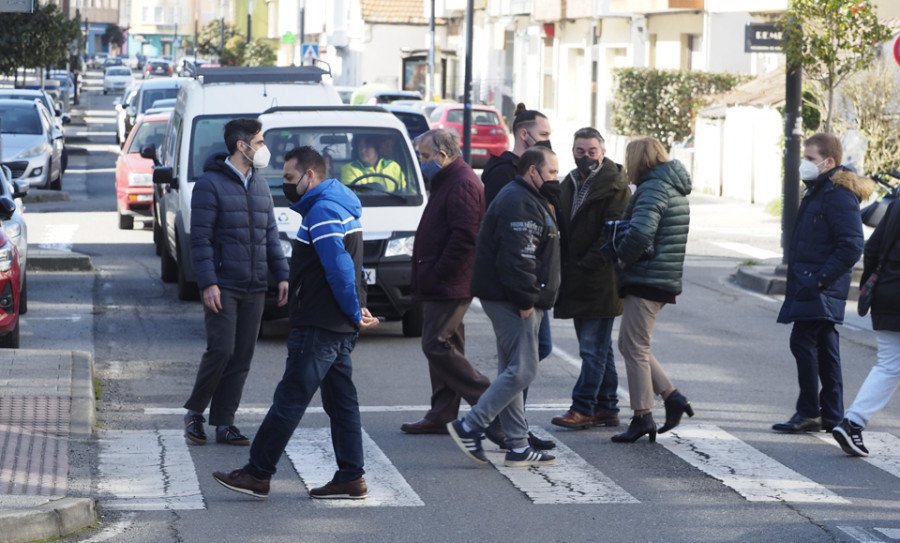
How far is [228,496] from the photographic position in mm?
6953

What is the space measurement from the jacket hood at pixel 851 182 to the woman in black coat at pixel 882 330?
354mm

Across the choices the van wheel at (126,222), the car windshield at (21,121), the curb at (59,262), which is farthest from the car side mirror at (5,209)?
the car windshield at (21,121)

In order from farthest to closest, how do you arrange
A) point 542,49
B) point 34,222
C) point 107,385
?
point 542,49 → point 34,222 → point 107,385

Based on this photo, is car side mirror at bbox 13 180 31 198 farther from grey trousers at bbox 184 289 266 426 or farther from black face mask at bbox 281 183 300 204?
black face mask at bbox 281 183 300 204

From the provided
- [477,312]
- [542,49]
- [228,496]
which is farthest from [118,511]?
[542,49]

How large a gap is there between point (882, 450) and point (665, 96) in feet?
84.2

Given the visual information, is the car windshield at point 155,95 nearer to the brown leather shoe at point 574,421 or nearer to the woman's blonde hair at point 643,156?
the brown leather shoe at point 574,421

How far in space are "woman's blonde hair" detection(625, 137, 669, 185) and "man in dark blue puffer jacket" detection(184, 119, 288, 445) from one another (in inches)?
81.5

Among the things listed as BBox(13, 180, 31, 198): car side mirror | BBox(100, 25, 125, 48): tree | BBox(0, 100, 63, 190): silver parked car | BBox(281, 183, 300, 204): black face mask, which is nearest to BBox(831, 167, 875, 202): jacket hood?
BBox(281, 183, 300, 204): black face mask

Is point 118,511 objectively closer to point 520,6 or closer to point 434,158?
point 434,158

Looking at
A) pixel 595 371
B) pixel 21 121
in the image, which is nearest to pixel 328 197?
pixel 595 371

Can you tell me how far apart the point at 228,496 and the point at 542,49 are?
43576 millimetres

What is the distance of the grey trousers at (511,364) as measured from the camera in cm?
751

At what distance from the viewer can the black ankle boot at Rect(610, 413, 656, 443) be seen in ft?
27.0
